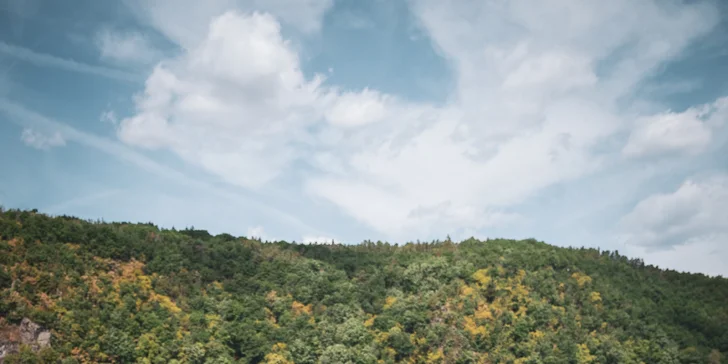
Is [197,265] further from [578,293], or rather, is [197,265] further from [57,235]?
[578,293]

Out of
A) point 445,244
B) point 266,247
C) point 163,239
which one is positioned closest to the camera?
point 163,239

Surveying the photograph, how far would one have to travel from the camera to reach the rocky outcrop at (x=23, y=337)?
40250mm

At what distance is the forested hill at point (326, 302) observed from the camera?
4538 centimetres

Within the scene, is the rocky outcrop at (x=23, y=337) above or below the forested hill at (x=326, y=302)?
below

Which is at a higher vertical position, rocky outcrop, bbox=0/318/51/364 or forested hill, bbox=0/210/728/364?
forested hill, bbox=0/210/728/364

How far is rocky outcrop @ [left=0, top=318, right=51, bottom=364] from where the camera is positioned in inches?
1585

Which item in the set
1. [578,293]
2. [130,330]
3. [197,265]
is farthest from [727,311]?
[130,330]

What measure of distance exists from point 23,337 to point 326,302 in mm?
27436

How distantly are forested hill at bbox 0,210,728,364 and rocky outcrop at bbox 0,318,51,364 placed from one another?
17.7 inches

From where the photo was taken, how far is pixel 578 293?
59.8 metres

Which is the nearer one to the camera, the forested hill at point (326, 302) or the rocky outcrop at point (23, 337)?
the rocky outcrop at point (23, 337)

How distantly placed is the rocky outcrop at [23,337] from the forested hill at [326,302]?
1.47 ft

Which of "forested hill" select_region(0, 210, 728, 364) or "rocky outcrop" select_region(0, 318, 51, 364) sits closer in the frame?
"rocky outcrop" select_region(0, 318, 51, 364)

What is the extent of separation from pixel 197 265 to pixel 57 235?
13644mm
